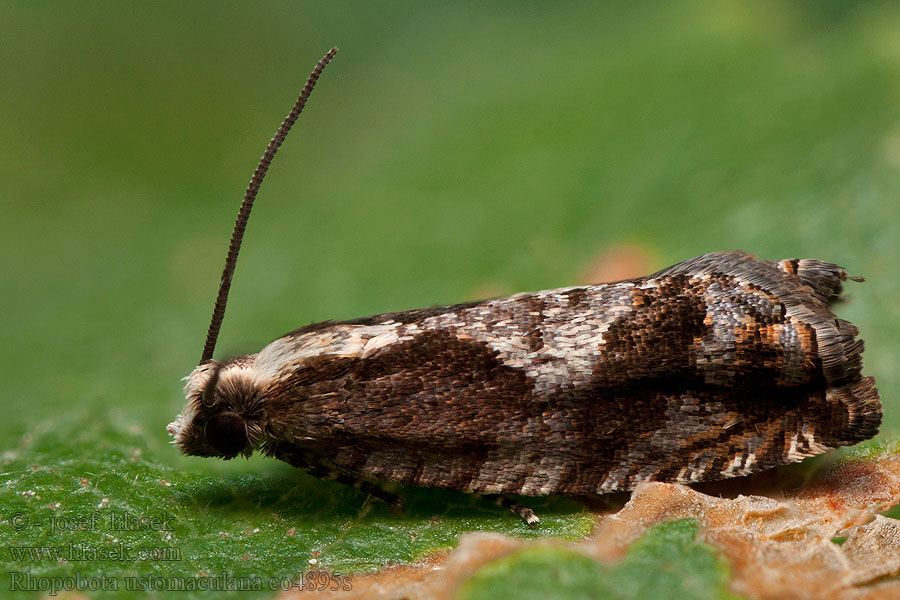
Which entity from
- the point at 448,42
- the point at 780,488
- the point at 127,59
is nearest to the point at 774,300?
the point at 780,488

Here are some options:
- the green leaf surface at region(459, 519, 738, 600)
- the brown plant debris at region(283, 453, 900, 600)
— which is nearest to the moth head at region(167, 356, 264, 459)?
the brown plant debris at region(283, 453, 900, 600)

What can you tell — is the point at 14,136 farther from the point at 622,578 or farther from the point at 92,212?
the point at 622,578

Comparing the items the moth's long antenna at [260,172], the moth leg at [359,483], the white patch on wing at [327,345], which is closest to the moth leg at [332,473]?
the moth leg at [359,483]

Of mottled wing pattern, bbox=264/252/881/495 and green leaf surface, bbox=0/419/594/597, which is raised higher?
mottled wing pattern, bbox=264/252/881/495

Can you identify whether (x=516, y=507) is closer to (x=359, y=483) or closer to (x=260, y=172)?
(x=359, y=483)

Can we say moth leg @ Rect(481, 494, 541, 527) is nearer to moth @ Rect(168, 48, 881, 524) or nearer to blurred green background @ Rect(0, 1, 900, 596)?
moth @ Rect(168, 48, 881, 524)
